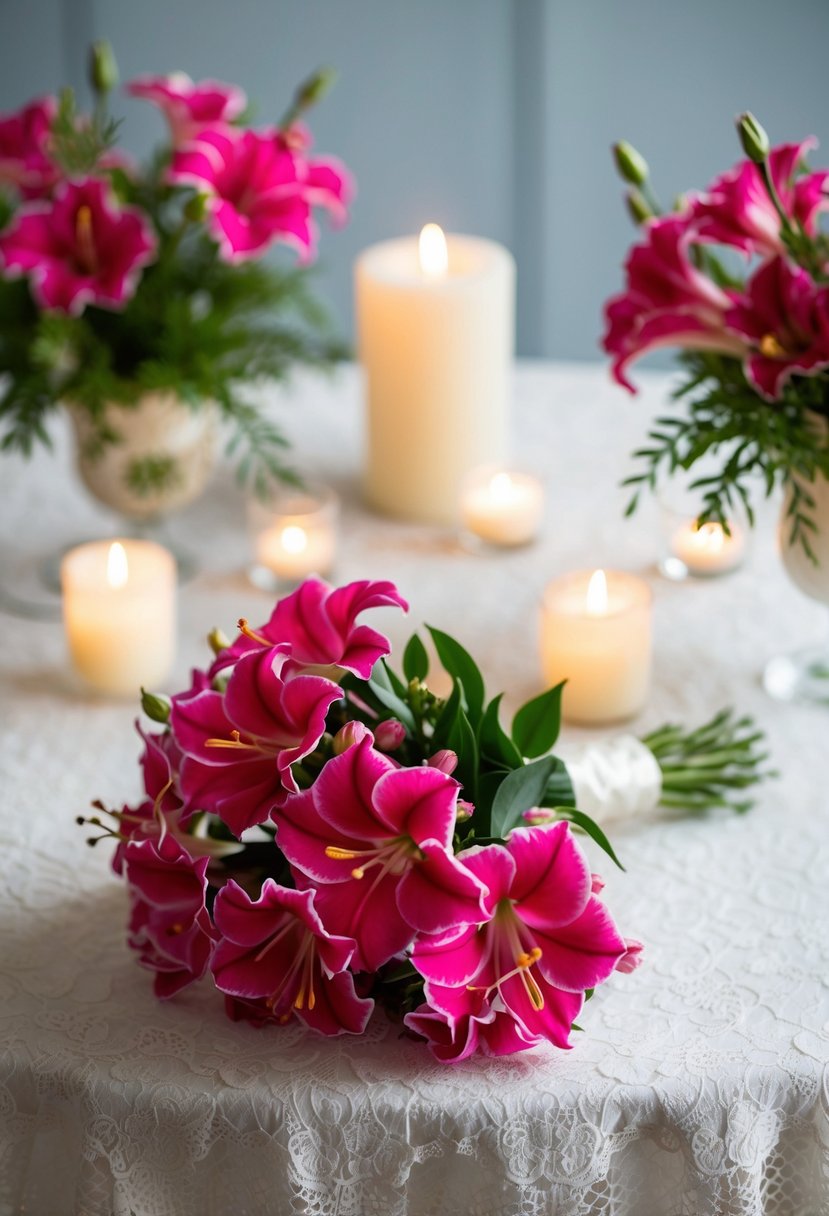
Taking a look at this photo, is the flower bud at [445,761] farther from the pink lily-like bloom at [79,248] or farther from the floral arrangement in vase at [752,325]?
the pink lily-like bloom at [79,248]

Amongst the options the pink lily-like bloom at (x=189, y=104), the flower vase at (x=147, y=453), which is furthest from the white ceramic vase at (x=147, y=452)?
the pink lily-like bloom at (x=189, y=104)

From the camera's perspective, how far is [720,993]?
0.85m

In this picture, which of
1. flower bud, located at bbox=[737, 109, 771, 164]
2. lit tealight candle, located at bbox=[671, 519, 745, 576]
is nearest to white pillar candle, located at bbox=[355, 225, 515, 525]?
lit tealight candle, located at bbox=[671, 519, 745, 576]

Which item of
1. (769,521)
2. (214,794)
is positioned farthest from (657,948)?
(769,521)

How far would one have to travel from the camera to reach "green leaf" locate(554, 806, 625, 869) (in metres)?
0.77

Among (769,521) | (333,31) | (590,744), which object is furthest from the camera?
(333,31)

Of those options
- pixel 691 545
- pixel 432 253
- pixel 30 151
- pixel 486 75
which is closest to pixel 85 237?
pixel 30 151

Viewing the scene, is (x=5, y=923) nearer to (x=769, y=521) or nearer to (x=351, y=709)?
(x=351, y=709)

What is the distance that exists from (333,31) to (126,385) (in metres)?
1.78

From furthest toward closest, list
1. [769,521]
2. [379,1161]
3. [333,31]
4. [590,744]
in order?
[333,31] < [769,521] < [590,744] < [379,1161]

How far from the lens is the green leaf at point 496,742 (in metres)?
0.82

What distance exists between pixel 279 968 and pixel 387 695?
0.16 metres

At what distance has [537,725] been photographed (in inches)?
34.4

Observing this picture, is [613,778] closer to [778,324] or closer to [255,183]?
[778,324]
